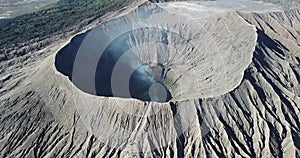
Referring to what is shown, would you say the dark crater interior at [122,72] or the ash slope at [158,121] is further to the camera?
the dark crater interior at [122,72]

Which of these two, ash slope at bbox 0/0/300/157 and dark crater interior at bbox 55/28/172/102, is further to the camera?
dark crater interior at bbox 55/28/172/102

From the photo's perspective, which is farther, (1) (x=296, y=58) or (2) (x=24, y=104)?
(1) (x=296, y=58)

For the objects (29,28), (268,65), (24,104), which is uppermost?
(24,104)

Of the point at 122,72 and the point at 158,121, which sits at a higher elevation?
the point at 158,121

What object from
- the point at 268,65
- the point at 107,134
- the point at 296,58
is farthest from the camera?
the point at 296,58

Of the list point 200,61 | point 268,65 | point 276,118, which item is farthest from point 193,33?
point 276,118

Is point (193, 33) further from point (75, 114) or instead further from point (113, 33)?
point (75, 114)

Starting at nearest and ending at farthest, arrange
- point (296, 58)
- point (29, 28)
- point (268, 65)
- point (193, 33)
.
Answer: point (268, 65) → point (296, 58) → point (193, 33) → point (29, 28)

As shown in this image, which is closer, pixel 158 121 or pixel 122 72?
pixel 158 121
